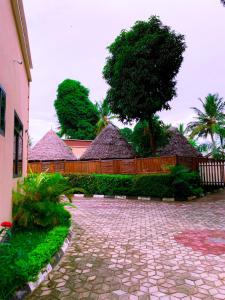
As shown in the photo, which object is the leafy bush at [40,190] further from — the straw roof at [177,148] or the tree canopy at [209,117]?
the tree canopy at [209,117]

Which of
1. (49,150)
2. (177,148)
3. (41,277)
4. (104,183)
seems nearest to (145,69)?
(177,148)

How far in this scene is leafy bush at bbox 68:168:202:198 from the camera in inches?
519

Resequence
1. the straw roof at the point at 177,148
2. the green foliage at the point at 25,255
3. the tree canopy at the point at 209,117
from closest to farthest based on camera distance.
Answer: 1. the green foliage at the point at 25,255
2. the straw roof at the point at 177,148
3. the tree canopy at the point at 209,117

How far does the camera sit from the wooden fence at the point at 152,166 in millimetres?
14906

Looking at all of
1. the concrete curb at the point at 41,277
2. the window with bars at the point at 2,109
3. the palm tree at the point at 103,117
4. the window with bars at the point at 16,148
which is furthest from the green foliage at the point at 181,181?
the palm tree at the point at 103,117

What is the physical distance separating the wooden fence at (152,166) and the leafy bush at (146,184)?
924 millimetres

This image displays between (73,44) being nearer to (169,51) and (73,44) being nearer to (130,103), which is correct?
(130,103)

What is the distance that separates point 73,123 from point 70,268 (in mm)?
42343

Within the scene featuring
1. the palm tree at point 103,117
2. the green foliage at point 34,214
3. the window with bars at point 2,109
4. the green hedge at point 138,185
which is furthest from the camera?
the palm tree at point 103,117

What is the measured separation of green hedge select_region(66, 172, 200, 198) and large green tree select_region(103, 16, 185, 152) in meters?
6.21

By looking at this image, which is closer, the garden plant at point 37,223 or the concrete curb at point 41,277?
the concrete curb at point 41,277

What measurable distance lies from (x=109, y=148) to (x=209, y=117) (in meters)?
17.4

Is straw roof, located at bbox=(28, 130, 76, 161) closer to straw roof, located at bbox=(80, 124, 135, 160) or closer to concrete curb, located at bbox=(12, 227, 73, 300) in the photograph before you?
straw roof, located at bbox=(80, 124, 135, 160)

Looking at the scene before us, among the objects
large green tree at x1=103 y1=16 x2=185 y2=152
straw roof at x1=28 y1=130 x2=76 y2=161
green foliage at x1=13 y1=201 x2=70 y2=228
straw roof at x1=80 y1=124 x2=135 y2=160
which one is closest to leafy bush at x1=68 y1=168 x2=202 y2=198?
straw roof at x1=80 y1=124 x2=135 y2=160
